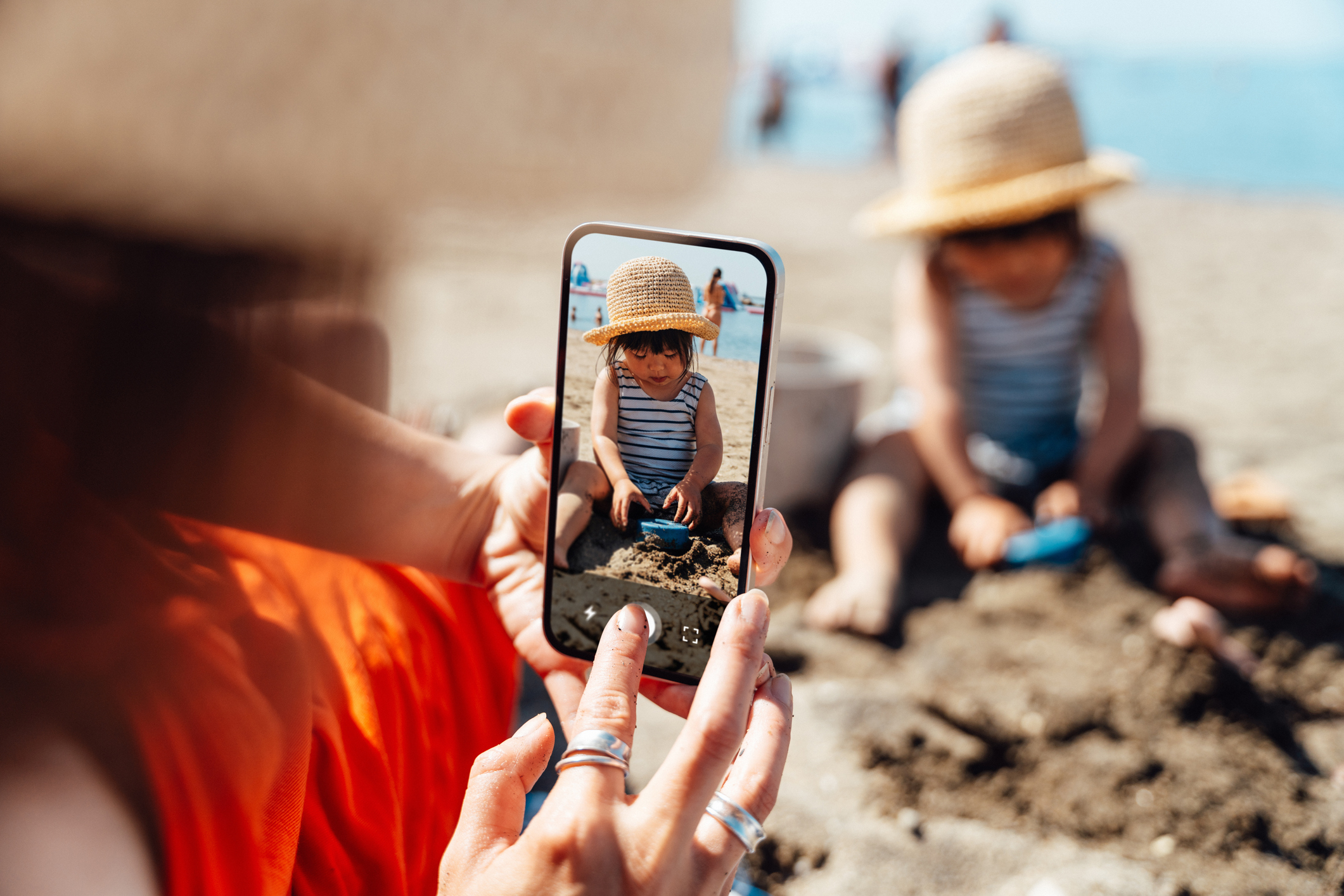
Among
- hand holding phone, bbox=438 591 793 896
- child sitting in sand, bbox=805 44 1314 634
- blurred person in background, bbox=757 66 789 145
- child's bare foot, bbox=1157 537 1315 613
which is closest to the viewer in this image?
hand holding phone, bbox=438 591 793 896

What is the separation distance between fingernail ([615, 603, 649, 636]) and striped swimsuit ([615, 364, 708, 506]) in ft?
0.28

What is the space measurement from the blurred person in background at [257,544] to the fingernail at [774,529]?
0.11ft

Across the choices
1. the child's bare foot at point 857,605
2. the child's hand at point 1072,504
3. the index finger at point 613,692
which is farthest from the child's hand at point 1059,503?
the index finger at point 613,692

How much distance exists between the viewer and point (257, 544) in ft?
2.24

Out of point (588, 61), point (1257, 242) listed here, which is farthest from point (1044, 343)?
point (1257, 242)

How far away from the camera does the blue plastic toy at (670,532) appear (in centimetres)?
63

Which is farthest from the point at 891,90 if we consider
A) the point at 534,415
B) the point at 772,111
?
the point at 534,415

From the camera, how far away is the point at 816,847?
1004mm

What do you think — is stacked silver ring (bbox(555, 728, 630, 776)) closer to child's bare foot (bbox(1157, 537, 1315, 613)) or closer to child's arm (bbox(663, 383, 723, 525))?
child's arm (bbox(663, 383, 723, 525))

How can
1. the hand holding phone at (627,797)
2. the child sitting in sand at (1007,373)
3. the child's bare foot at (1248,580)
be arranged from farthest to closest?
the child sitting in sand at (1007,373) → the child's bare foot at (1248,580) → the hand holding phone at (627,797)

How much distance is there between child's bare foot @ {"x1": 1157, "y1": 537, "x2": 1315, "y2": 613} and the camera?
1.42 metres

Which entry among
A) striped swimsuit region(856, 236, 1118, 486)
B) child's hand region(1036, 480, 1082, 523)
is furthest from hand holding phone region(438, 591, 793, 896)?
striped swimsuit region(856, 236, 1118, 486)

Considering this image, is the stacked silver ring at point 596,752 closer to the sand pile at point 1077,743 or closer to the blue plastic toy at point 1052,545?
the sand pile at point 1077,743

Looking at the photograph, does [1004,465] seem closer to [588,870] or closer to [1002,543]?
[1002,543]
